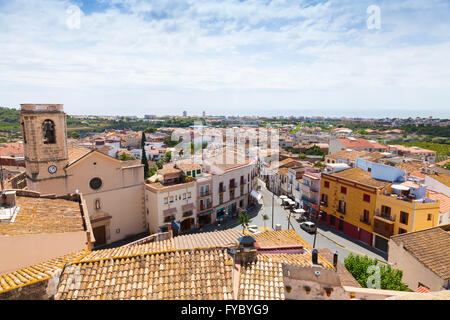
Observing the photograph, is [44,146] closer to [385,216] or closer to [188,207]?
[188,207]

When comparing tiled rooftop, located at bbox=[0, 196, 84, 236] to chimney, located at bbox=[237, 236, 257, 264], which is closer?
chimney, located at bbox=[237, 236, 257, 264]

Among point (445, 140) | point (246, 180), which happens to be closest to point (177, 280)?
point (246, 180)

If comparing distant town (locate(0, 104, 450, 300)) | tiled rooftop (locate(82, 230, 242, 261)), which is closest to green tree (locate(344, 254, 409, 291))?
distant town (locate(0, 104, 450, 300))

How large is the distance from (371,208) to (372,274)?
13.9 m

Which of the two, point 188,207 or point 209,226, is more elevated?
point 188,207

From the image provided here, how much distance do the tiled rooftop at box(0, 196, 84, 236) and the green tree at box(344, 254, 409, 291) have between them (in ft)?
44.9

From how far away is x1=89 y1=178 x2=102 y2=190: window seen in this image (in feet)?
83.2

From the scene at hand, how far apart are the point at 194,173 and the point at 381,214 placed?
18196 millimetres

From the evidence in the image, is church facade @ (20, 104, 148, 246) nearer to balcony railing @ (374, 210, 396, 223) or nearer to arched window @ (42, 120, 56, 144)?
arched window @ (42, 120, 56, 144)

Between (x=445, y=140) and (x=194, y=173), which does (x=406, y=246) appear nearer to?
(x=194, y=173)

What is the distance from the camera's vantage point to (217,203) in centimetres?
3462

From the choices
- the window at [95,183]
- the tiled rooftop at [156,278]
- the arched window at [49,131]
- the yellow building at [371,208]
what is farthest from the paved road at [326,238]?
the tiled rooftop at [156,278]

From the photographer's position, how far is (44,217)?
12500mm

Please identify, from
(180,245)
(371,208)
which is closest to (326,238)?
(371,208)
